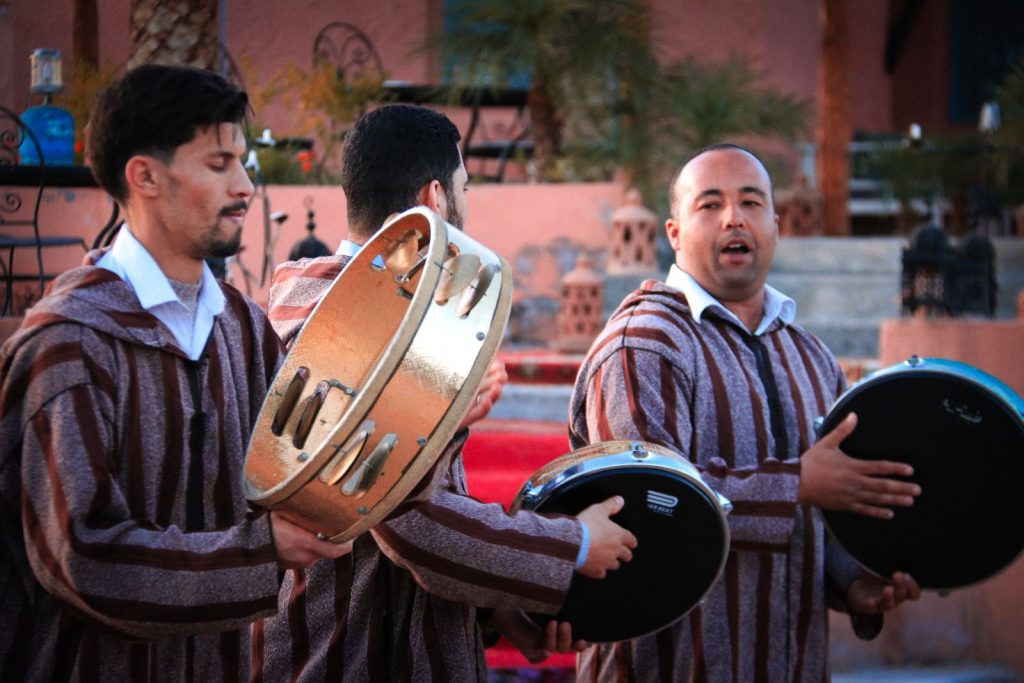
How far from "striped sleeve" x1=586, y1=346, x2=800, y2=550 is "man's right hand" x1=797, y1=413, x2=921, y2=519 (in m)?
0.04

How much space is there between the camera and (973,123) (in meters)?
12.5

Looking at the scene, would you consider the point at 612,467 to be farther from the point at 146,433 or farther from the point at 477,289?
the point at 146,433

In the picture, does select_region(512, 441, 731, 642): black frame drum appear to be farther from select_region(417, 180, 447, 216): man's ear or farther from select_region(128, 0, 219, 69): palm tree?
select_region(128, 0, 219, 69): palm tree

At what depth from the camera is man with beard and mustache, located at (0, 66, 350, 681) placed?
1.70 metres

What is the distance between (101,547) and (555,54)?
278 inches

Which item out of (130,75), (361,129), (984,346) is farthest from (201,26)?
(984,346)

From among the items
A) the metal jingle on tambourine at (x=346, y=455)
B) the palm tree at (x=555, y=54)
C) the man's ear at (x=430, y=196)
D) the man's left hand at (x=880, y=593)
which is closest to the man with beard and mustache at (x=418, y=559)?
the man's ear at (x=430, y=196)

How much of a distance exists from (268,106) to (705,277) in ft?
15.7

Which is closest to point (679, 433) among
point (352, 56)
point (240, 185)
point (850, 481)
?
point (850, 481)

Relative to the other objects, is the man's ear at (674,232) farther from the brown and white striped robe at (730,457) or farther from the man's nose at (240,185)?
the man's nose at (240,185)

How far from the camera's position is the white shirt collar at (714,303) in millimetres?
2803

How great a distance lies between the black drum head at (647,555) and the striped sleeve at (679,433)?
263 millimetres

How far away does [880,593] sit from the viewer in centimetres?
271

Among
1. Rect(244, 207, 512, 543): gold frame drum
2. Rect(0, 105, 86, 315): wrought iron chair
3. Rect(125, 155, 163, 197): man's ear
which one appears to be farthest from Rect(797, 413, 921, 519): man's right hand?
Rect(0, 105, 86, 315): wrought iron chair
